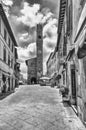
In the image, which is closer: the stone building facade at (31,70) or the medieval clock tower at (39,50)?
the medieval clock tower at (39,50)

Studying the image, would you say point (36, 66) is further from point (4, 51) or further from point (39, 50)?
point (4, 51)

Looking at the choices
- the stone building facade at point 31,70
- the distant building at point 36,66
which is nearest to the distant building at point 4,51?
the distant building at point 36,66

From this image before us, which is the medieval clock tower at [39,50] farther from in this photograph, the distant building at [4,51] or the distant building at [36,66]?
the distant building at [4,51]

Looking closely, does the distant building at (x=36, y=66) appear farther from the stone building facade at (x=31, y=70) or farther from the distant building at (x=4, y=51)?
the distant building at (x=4, y=51)

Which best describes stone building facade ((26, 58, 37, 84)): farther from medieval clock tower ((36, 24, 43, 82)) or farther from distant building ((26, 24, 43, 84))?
medieval clock tower ((36, 24, 43, 82))

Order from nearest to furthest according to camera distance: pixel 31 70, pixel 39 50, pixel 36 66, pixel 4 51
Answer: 1. pixel 4 51
2. pixel 31 70
3. pixel 36 66
4. pixel 39 50

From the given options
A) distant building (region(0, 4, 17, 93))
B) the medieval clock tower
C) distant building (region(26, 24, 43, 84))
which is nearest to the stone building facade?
distant building (region(26, 24, 43, 84))

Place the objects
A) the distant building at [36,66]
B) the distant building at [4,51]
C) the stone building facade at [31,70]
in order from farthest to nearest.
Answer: the stone building facade at [31,70] < the distant building at [36,66] < the distant building at [4,51]

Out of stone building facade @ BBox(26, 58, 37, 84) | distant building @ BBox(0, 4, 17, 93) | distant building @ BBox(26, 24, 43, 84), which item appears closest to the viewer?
distant building @ BBox(0, 4, 17, 93)

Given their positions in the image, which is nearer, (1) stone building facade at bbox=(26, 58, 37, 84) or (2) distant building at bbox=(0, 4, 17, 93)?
(2) distant building at bbox=(0, 4, 17, 93)

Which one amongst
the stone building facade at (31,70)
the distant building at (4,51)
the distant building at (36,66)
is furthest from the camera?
the stone building facade at (31,70)

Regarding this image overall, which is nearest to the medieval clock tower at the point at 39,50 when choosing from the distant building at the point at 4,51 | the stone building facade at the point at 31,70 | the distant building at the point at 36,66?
the distant building at the point at 36,66

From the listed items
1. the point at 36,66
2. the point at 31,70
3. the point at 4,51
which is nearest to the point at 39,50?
the point at 36,66

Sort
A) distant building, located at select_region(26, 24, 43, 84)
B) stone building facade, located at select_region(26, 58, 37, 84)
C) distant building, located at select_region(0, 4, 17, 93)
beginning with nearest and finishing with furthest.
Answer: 1. distant building, located at select_region(0, 4, 17, 93)
2. distant building, located at select_region(26, 24, 43, 84)
3. stone building facade, located at select_region(26, 58, 37, 84)
